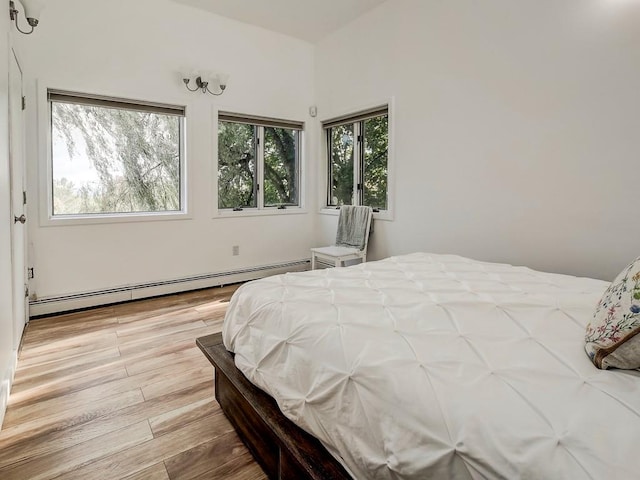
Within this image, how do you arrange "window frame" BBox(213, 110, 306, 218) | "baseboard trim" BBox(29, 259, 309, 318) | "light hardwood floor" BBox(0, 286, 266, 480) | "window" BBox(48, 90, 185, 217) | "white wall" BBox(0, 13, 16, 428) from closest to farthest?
"light hardwood floor" BBox(0, 286, 266, 480)
"white wall" BBox(0, 13, 16, 428)
"baseboard trim" BBox(29, 259, 309, 318)
"window" BBox(48, 90, 185, 217)
"window frame" BBox(213, 110, 306, 218)

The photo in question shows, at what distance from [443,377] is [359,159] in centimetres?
355

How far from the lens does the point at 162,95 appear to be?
3602mm

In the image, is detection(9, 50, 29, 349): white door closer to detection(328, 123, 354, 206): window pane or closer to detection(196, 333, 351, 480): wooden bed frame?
detection(196, 333, 351, 480): wooden bed frame

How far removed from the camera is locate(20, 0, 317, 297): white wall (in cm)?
309

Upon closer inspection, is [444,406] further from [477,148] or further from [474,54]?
[474,54]

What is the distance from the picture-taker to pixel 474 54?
292cm

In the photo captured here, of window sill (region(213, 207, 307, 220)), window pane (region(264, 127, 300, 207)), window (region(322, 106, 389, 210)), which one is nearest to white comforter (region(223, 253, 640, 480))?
window (region(322, 106, 389, 210))

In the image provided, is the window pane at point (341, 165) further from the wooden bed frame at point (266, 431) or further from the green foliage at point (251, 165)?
the wooden bed frame at point (266, 431)

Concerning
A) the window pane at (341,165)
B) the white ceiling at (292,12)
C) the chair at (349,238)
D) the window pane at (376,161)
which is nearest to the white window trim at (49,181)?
the white ceiling at (292,12)

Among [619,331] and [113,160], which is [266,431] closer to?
[619,331]

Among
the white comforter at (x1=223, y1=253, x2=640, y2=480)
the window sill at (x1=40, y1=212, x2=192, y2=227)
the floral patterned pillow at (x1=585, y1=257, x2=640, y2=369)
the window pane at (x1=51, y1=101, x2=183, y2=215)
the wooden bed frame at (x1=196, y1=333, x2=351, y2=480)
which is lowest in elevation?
the wooden bed frame at (x1=196, y1=333, x2=351, y2=480)

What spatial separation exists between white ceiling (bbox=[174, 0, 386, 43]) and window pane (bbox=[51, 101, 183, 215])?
1197 mm

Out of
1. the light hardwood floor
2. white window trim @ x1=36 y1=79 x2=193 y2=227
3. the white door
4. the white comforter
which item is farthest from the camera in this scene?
white window trim @ x1=36 y1=79 x2=193 y2=227

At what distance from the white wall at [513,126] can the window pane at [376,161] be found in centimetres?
26
